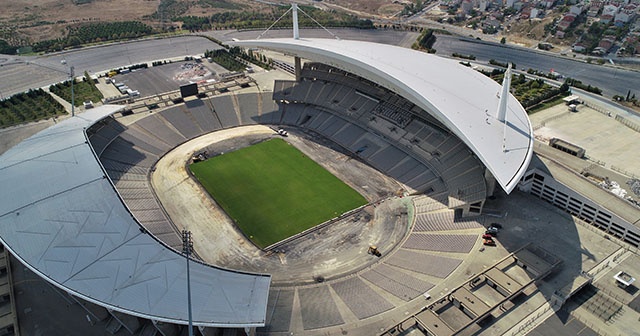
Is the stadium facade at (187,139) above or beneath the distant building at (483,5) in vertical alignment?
beneath

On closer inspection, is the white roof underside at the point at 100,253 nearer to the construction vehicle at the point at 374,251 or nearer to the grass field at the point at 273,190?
the grass field at the point at 273,190

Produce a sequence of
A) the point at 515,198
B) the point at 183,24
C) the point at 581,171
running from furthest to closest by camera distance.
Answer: the point at 183,24, the point at 581,171, the point at 515,198

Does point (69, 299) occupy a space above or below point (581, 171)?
below

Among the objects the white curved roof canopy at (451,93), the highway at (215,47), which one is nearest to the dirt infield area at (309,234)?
the white curved roof canopy at (451,93)

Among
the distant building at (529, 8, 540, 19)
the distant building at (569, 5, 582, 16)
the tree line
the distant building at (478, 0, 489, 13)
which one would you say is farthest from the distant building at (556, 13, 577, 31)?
the tree line

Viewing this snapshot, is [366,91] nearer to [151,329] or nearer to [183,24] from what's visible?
[151,329]

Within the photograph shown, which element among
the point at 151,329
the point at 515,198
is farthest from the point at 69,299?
the point at 515,198
